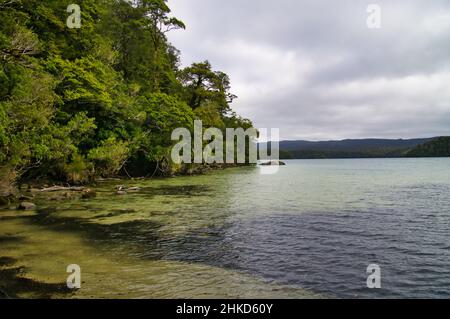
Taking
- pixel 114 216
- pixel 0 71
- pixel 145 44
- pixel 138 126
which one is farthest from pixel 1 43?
pixel 145 44

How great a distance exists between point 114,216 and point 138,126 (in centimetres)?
2491

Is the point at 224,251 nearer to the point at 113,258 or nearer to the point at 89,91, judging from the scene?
the point at 113,258

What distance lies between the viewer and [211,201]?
2273cm

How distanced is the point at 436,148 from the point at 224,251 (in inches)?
7475

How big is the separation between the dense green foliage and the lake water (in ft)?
19.9

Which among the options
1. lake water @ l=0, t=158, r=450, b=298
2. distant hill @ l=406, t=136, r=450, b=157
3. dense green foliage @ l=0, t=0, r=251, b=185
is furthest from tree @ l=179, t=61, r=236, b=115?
distant hill @ l=406, t=136, r=450, b=157

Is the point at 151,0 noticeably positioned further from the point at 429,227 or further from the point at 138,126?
the point at 429,227

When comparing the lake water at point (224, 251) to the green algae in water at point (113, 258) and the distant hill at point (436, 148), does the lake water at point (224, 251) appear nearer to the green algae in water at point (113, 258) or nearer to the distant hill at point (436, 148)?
the green algae in water at point (113, 258)

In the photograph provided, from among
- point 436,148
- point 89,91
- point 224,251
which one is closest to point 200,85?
point 89,91

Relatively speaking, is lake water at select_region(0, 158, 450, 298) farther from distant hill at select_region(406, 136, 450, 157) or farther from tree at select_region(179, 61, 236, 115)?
distant hill at select_region(406, 136, 450, 157)

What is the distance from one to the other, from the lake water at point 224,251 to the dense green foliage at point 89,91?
6062mm

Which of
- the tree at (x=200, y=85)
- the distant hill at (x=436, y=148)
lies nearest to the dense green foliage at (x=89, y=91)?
the tree at (x=200, y=85)

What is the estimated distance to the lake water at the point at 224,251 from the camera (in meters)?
7.72
